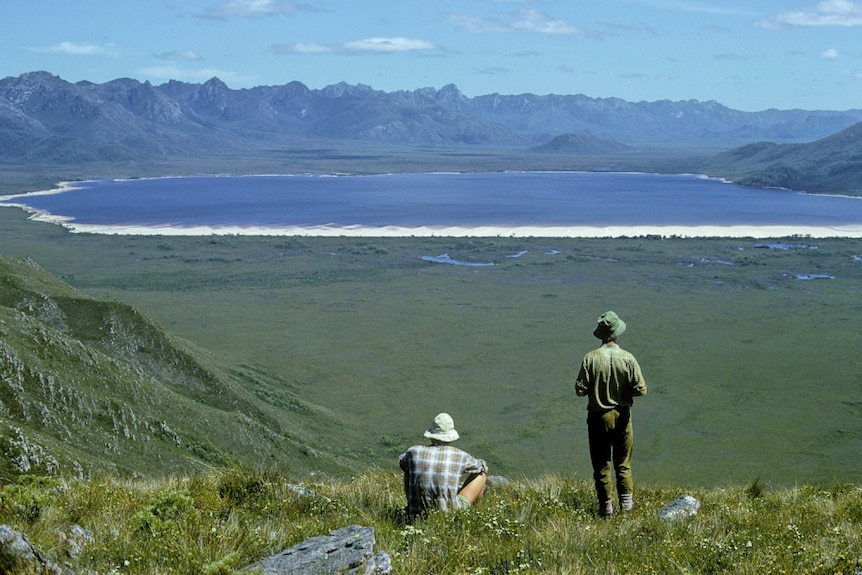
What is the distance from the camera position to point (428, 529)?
A: 8.89 meters

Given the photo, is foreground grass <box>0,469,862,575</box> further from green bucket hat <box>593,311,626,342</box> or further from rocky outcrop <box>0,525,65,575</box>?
green bucket hat <box>593,311,626,342</box>

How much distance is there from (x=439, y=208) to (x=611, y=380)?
131170mm

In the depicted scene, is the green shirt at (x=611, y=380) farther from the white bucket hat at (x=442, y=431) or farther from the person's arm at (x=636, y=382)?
the white bucket hat at (x=442, y=431)

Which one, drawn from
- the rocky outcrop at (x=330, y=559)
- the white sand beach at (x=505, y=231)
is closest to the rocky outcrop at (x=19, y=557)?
the rocky outcrop at (x=330, y=559)

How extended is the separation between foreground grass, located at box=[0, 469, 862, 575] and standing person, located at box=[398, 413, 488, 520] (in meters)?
0.37

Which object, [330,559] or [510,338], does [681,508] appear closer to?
[330,559]

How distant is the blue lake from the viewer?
114m

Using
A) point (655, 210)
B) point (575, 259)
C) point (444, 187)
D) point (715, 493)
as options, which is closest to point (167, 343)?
point (715, 493)

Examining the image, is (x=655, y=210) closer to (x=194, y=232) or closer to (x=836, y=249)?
(x=836, y=249)

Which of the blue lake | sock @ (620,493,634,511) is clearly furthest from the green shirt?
the blue lake

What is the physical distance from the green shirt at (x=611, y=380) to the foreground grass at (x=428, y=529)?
1.31 meters

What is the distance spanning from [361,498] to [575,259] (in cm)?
7651

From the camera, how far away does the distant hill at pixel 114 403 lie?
68.9 ft

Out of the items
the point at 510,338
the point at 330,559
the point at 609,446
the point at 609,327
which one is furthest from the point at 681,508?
the point at 510,338
